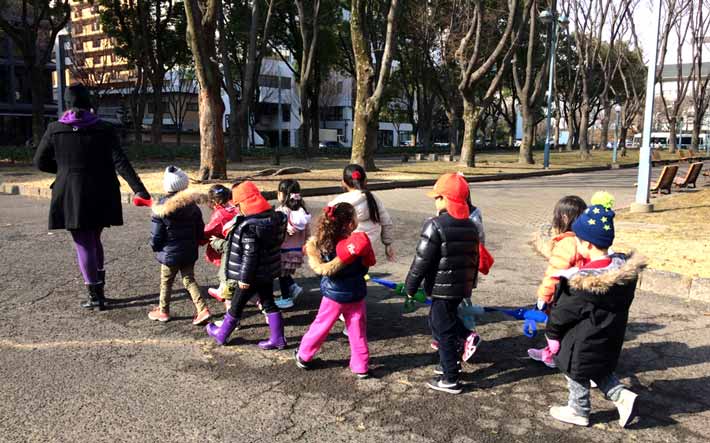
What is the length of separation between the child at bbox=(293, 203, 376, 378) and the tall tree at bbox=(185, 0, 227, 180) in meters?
11.3

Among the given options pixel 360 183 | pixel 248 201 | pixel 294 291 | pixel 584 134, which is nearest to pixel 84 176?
pixel 248 201

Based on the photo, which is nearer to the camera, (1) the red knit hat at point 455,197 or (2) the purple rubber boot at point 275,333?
(1) the red knit hat at point 455,197

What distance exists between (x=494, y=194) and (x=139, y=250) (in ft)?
34.2

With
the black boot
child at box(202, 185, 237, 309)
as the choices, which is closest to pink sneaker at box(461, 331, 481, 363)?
child at box(202, 185, 237, 309)

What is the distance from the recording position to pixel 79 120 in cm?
487

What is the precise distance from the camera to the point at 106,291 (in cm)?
551

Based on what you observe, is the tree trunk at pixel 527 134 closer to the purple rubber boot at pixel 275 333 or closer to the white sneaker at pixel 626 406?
the purple rubber boot at pixel 275 333

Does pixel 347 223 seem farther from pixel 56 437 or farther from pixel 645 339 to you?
pixel 645 339

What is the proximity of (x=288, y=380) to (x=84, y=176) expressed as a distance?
8.79 ft

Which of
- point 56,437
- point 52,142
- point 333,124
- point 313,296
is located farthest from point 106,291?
point 333,124

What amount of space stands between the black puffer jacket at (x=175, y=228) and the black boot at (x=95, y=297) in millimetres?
780

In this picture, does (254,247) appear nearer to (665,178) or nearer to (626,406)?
(626,406)

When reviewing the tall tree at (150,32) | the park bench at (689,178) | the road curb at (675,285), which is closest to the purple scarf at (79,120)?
the road curb at (675,285)

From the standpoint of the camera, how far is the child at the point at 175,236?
15.0ft
